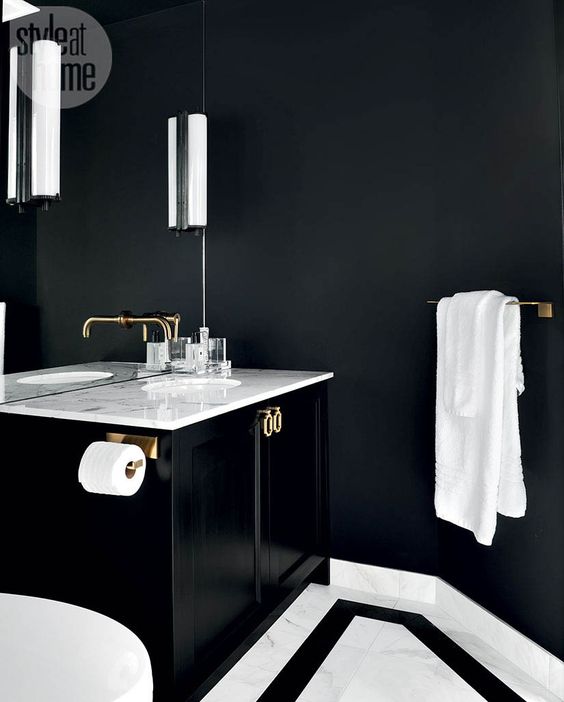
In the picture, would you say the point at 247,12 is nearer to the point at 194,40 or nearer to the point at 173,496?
the point at 194,40

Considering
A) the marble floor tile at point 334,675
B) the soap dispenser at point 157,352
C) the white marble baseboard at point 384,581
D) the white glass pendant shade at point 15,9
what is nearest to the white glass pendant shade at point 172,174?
the soap dispenser at point 157,352

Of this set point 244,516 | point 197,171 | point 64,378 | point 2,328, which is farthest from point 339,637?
point 197,171

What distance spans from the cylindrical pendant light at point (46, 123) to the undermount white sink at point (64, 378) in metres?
0.45

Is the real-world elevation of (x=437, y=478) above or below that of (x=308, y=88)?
below

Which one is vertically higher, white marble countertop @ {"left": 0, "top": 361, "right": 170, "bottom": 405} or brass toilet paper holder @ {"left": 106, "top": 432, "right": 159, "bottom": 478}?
white marble countertop @ {"left": 0, "top": 361, "right": 170, "bottom": 405}

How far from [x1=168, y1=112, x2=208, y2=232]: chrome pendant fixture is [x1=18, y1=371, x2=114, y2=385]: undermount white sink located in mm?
771

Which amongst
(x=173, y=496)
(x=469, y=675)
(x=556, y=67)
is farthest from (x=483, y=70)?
(x=469, y=675)

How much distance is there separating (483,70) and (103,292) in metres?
1.55

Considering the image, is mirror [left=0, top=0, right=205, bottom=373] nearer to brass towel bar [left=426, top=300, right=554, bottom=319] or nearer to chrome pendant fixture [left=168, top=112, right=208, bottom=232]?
chrome pendant fixture [left=168, top=112, right=208, bottom=232]

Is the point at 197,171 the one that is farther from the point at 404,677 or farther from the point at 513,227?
the point at 404,677

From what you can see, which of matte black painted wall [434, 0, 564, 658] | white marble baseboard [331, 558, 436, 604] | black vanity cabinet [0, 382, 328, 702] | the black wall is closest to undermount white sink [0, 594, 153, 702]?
black vanity cabinet [0, 382, 328, 702]

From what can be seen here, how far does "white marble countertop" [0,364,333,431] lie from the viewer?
1.47 m

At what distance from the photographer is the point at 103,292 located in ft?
5.95

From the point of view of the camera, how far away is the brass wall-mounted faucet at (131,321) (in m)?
1.74
